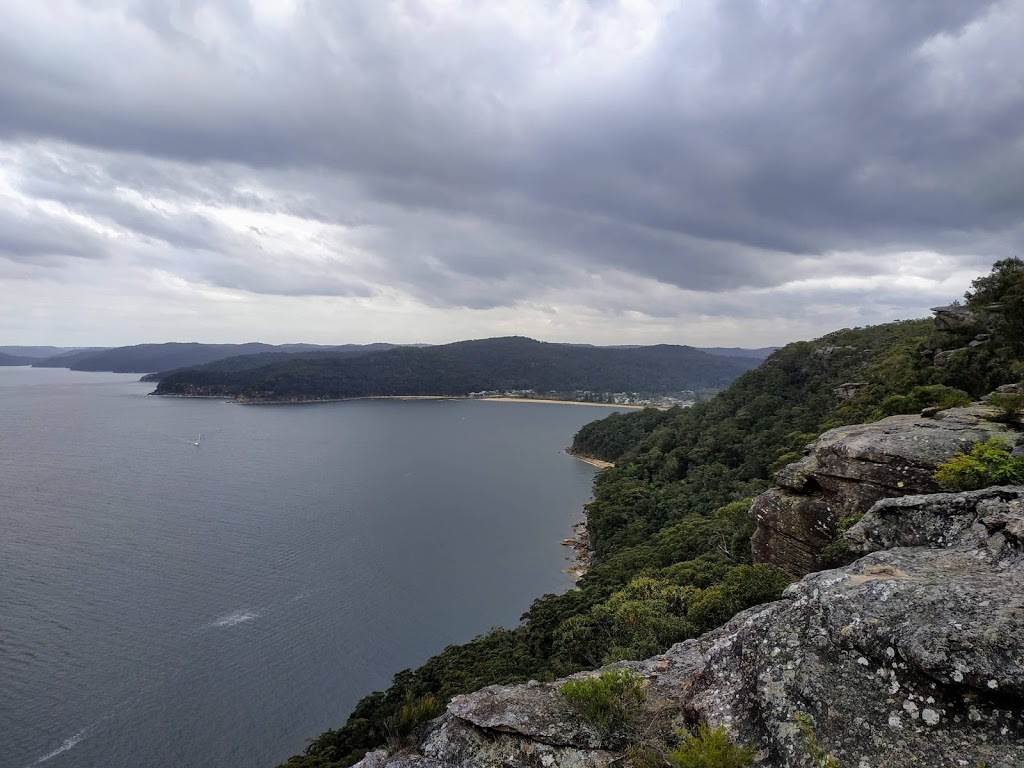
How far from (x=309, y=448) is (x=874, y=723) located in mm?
92587

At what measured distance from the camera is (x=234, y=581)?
37.4 m

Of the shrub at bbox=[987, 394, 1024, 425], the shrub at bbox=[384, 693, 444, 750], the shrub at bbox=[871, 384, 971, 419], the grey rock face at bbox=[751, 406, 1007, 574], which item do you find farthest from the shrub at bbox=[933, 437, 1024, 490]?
the shrub at bbox=[384, 693, 444, 750]

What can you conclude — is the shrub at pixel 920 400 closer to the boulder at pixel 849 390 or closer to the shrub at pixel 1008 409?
the shrub at pixel 1008 409

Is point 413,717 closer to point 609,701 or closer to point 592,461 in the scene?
point 609,701

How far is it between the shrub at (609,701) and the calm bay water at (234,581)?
21.9 m

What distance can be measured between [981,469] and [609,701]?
7.43 meters

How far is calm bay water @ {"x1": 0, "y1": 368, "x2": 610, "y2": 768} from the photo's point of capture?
24812 mm

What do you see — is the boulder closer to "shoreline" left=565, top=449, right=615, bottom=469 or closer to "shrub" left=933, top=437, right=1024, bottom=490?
"shrub" left=933, top=437, right=1024, bottom=490

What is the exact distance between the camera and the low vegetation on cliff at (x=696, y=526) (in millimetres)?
16703

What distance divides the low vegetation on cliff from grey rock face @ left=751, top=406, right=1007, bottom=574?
0.89m

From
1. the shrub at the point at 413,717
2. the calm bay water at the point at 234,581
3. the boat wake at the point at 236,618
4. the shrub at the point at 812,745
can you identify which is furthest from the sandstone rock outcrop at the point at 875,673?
the boat wake at the point at 236,618

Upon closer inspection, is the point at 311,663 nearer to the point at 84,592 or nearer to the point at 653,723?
the point at 84,592

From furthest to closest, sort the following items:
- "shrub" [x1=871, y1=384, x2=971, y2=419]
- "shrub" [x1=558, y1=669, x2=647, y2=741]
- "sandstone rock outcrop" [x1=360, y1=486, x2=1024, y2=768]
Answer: "shrub" [x1=871, y1=384, x2=971, y2=419], "shrub" [x1=558, y1=669, x2=647, y2=741], "sandstone rock outcrop" [x1=360, y1=486, x2=1024, y2=768]

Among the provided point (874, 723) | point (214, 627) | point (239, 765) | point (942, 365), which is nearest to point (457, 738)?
point (874, 723)
